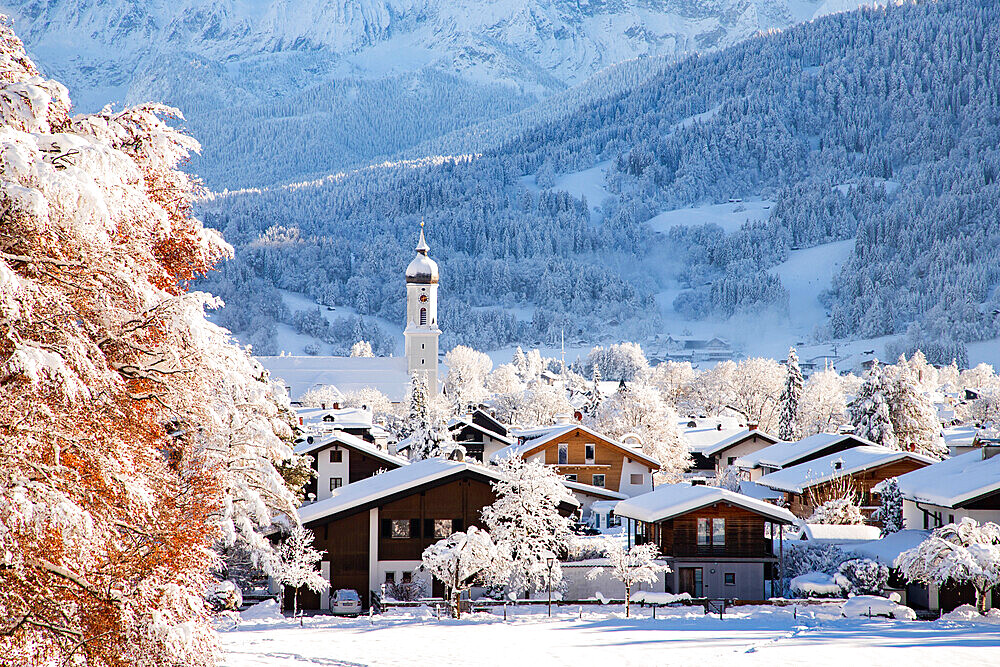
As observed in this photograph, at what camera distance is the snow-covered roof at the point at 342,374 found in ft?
547

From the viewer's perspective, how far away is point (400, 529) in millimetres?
42656

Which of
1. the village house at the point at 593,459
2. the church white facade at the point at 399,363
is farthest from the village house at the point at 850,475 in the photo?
the church white facade at the point at 399,363

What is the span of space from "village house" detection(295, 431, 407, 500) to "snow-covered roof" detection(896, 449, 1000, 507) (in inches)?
1026

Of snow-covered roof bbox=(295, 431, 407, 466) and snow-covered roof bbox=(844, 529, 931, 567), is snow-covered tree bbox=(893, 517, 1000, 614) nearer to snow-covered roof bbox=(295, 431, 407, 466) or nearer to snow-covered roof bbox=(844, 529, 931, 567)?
snow-covered roof bbox=(844, 529, 931, 567)

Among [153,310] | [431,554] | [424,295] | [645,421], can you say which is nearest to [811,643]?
[431,554]

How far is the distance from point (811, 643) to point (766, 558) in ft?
44.8

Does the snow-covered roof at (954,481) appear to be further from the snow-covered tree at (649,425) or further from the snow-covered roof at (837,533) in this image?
the snow-covered tree at (649,425)

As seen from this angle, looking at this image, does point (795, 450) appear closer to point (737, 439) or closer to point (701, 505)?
point (737, 439)

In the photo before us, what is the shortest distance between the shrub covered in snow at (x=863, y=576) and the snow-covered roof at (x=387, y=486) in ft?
44.1

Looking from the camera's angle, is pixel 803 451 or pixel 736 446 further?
pixel 736 446

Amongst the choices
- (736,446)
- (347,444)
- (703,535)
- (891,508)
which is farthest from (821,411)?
(703,535)

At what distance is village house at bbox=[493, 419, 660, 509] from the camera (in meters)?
64.2

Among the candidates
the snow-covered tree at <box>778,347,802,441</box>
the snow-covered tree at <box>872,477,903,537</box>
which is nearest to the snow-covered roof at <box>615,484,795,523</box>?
the snow-covered tree at <box>872,477,903,537</box>

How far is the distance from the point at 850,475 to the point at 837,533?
26.1 feet
